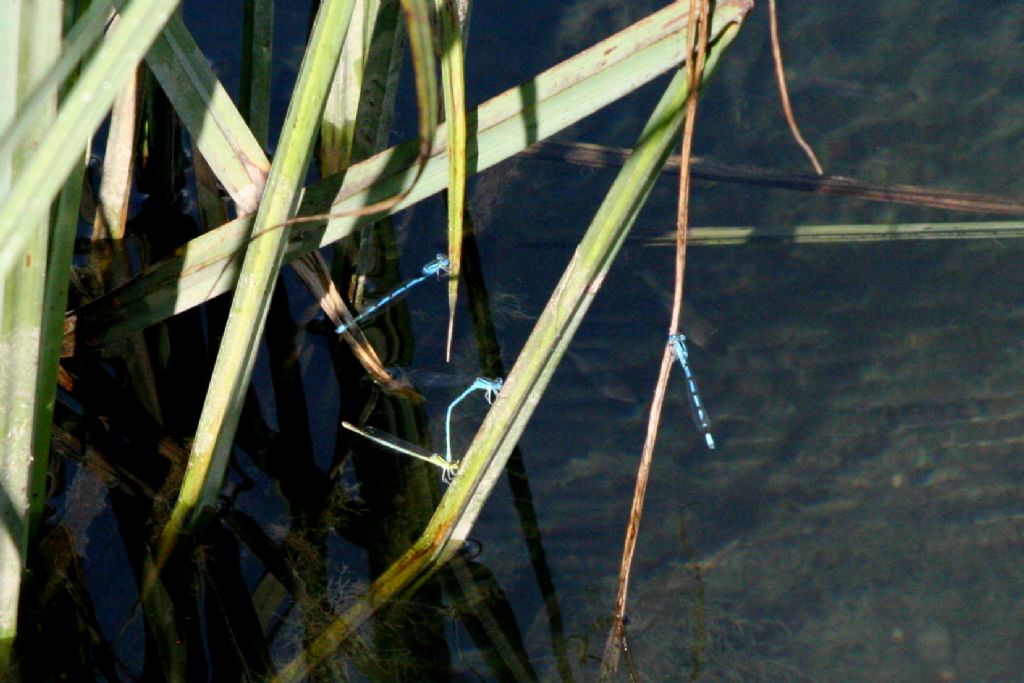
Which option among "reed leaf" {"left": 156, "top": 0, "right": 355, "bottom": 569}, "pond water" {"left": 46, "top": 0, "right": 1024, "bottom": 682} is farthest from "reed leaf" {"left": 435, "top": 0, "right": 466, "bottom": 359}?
"pond water" {"left": 46, "top": 0, "right": 1024, "bottom": 682}

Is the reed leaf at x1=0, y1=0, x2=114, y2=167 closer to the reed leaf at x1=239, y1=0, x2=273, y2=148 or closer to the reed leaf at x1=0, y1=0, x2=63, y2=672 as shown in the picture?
the reed leaf at x1=0, y1=0, x2=63, y2=672

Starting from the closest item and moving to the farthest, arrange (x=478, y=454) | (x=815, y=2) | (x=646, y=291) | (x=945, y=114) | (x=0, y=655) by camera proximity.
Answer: (x=478, y=454) → (x=0, y=655) → (x=646, y=291) → (x=945, y=114) → (x=815, y=2)

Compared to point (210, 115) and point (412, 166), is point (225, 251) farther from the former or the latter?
point (412, 166)

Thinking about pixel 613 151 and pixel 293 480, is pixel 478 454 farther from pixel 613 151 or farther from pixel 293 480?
pixel 613 151

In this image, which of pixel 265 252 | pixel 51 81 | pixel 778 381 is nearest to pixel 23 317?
pixel 265 252

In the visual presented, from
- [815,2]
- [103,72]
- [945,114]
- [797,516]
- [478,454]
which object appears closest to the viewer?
[103,72]

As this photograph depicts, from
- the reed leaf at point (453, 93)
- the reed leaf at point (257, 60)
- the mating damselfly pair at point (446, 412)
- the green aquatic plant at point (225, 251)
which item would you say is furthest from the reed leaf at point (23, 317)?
the mating damselfly pair at point (446, 412)

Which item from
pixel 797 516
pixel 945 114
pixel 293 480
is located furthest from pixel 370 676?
pixel 945 114
